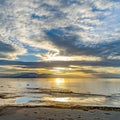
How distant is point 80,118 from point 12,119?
7.09 m

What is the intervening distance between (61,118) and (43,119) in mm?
2040

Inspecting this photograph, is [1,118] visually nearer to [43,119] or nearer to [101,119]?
[43,119]

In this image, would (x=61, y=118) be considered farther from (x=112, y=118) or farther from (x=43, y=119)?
(x=112, y=118)

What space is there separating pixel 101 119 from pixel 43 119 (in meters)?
5.94

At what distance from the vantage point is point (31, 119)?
23.9m

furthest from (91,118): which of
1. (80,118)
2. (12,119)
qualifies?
(12,119)

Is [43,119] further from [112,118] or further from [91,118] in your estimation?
[112,118]

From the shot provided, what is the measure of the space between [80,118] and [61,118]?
201 centimetres

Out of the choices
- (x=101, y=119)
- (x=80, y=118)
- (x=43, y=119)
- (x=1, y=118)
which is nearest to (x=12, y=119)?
(x=1, y=118)

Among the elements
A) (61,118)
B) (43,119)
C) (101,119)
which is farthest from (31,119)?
(101,119)

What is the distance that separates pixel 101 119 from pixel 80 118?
221 cm

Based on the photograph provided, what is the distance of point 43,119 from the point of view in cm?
2380

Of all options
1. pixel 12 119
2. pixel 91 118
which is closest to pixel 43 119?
pixel 12 119

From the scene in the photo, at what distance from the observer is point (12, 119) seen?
79.2ft
